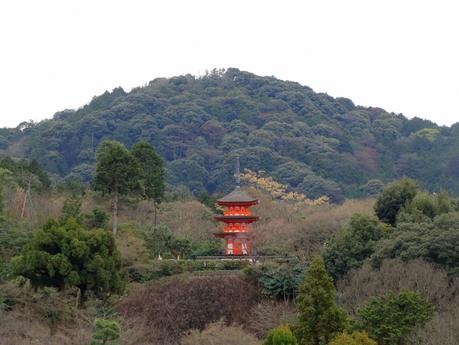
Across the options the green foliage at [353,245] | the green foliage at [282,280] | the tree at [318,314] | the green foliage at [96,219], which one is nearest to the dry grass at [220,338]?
the tree at [318,314]

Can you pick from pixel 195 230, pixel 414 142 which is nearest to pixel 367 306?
pixel 195 230

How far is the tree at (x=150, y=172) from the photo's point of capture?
3606 cm

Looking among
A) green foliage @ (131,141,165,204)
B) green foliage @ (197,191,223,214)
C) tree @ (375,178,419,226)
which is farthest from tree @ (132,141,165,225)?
tree @ (375,178,419,226)

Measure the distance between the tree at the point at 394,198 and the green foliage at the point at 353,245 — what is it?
3.11 meters

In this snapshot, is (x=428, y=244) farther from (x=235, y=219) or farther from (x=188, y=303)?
(x=235, y=219)

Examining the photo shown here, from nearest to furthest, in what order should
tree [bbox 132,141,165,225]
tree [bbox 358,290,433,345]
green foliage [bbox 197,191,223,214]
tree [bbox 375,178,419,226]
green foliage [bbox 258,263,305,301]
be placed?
1. tree [bbox 358,290,433,345]
2. green foliage [bbox 258,263,305,301]
3. tree [bbox 375,178,419,226]
4. tree [bbox 132,141,165,225]
5. green foliage [bbox 197,191,223,214]

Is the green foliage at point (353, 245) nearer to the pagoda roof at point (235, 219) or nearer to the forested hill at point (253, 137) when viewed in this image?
the pagoda roof at point (235, 219)

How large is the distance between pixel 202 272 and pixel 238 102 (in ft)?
143

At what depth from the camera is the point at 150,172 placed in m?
36.5

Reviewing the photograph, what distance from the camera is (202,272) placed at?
31531 mm

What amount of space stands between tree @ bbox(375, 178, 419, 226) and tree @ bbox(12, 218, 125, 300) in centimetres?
1118

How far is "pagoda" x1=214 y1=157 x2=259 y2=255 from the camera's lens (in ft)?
115

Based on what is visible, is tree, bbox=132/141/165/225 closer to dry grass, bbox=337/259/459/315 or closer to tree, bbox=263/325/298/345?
dry grass, bbox=337/259/459/315

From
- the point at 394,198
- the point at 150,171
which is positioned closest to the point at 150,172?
the point at 150,171
